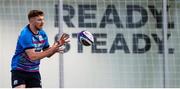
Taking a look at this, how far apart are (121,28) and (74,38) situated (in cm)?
75

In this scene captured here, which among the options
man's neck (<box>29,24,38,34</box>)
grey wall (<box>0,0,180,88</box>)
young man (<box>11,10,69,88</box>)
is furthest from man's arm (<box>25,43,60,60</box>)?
grey wall (<box>0,0,180,88</box>)

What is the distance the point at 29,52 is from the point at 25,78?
1.27 ft

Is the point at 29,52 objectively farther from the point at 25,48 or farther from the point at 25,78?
the point at 25,78

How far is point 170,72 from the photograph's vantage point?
11469mm

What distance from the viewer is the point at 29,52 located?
8648mm

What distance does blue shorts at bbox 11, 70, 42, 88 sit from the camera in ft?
29.0

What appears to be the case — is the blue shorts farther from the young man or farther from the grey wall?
the grey wall

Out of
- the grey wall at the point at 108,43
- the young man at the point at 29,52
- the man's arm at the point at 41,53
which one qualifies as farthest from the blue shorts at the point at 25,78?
the grey wall at the point at 108,43

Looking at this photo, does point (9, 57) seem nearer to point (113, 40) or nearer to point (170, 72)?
point (113, 40)

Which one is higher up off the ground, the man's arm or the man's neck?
the man's neck

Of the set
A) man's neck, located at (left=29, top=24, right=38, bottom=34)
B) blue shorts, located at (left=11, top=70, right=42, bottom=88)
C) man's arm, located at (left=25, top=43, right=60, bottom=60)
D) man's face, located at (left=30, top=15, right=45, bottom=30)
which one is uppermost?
man's face, located at (left=30, top=15, right=45, bottom=30)

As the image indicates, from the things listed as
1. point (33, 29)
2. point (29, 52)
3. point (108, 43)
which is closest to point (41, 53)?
point (29, 52)

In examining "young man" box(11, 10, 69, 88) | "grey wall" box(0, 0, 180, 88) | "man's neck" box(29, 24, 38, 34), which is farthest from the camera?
"grey wall" box(0, 0, 180, 88)

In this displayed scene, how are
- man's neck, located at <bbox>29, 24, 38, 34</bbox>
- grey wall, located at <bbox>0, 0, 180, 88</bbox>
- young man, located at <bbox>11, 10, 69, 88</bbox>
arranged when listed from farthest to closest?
grey wall, located at <bbox>0, 0, 180, 88</bbox> < man's neck, located at <bbox>29, 24, 38, 34</bbox> < young man, located at <bbox>11, 10, 69, 88</bbox>
